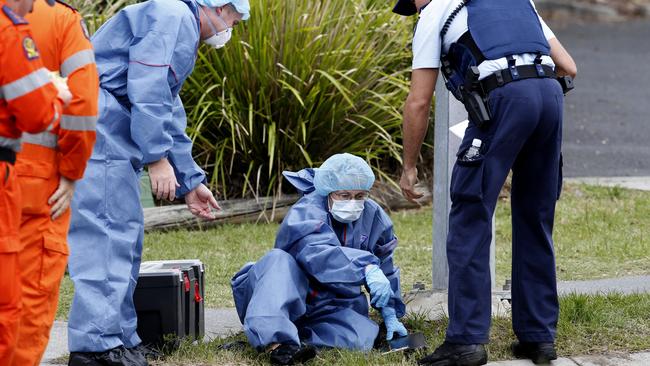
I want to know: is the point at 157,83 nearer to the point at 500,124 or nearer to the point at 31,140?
the point at 31,140

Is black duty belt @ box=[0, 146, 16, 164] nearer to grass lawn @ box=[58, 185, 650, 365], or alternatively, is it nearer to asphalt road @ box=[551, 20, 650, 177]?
grass lawn @ box=[58, 185, 650, 365]

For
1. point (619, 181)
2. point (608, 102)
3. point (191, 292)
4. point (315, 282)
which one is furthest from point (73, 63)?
point (608, 102)

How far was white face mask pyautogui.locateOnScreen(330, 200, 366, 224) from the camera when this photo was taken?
5.23m

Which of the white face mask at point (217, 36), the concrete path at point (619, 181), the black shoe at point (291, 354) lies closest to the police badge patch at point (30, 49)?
the white face mask at point (217, 36)

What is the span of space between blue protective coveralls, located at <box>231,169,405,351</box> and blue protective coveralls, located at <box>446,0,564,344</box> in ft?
2.01

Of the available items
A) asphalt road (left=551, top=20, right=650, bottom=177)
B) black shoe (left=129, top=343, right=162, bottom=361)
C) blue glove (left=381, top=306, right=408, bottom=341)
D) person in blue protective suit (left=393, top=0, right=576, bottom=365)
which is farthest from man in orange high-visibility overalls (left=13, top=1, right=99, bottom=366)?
asphalt road (left=551, top=20, right=650, bottom=177)

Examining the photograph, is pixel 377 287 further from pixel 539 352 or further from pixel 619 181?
pixel 619 181

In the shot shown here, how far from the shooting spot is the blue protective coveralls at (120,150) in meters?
4.60

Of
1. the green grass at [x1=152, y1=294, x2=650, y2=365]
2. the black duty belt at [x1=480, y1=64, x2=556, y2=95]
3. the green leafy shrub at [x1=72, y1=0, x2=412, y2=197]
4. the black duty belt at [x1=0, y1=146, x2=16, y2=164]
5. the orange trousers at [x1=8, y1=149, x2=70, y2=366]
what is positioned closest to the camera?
the black duty belt at [x1=0, y1=146, x2=16, y2=164]

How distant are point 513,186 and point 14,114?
214 centimetres

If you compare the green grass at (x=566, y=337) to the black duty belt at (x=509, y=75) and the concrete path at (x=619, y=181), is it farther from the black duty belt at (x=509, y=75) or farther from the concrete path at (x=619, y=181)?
the concrete path at (x=619, y=181)

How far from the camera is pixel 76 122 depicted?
372 centimetres

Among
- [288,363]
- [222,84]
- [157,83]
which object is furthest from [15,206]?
[222,84]

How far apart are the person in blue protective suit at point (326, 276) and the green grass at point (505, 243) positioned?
1184 mm
